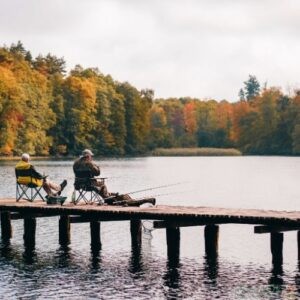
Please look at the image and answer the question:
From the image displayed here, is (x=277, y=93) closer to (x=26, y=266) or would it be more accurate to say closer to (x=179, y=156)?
(x=179, y=156)

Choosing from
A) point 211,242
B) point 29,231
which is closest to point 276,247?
point 211,242

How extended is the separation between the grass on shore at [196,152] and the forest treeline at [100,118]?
69.2 inches

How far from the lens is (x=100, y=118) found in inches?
5359

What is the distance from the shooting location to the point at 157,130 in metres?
163

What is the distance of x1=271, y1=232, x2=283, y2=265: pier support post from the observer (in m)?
27.3

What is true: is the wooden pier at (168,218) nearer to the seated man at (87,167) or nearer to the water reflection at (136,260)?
the water reflection at (136,260)

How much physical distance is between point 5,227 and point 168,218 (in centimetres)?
723

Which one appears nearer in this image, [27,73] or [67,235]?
[67,235]

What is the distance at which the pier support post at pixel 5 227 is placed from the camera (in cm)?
3145

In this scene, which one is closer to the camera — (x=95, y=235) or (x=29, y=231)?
(x=95, y=235)

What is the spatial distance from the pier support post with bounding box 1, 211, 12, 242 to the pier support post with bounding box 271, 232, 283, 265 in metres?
9.68

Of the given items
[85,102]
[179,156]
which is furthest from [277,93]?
[85,102]

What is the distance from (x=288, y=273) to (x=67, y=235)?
8.74 m

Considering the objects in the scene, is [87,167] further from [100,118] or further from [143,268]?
[100,118]
